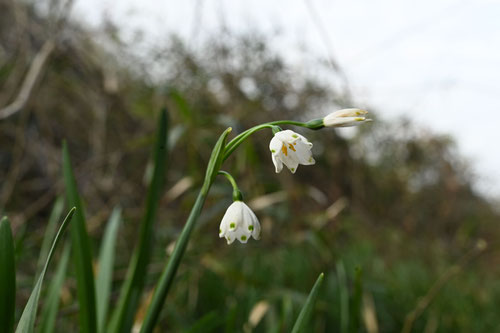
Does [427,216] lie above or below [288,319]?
below

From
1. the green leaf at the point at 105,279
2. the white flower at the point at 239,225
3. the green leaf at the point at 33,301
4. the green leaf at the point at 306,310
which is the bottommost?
the green leaf at the point at 105,279

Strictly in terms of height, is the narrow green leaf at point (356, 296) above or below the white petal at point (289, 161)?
below

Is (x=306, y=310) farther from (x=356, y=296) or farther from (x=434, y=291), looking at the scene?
(x=434, y=291)

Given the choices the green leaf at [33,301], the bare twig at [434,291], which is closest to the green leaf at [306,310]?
the green leaf at [33,301]

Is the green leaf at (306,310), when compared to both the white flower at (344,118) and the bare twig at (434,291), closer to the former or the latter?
the white flower at (344,118)

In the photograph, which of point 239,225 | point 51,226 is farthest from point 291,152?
point 51,226

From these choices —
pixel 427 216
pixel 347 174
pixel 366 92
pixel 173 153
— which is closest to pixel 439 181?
pixel 427 216

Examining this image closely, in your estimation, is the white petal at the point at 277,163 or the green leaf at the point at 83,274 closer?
the white petal at the point at 277,163

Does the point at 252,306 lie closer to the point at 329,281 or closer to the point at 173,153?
the point at 329,281
